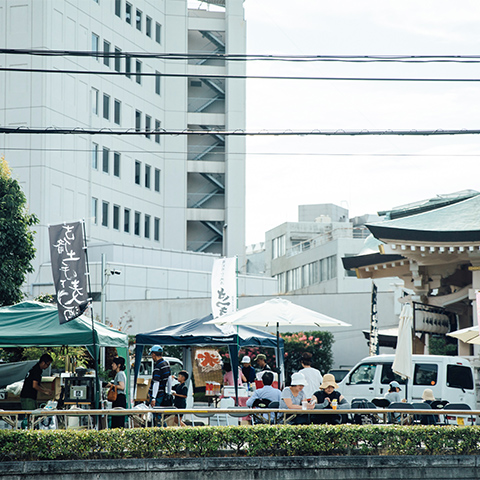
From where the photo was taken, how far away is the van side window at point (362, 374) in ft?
63.1

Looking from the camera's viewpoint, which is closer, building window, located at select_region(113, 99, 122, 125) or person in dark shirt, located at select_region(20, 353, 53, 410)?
person in dark shirt, located at select_region(20, 353, 53, 410)

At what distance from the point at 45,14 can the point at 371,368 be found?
35.8m

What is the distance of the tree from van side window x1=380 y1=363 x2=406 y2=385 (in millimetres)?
11925

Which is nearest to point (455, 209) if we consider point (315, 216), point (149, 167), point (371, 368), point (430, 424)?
point (371, 368)

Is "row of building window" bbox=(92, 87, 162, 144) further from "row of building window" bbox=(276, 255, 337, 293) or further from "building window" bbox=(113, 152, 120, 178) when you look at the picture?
"row of building window" bbox=(276, 255, 337, 293)

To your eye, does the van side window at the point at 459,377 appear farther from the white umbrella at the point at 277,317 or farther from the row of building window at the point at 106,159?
the row of building window at the point at 106,159

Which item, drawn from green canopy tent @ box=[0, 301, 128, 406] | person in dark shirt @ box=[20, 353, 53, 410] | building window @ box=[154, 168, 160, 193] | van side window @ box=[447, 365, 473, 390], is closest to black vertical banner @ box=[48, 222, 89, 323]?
green canopy tent @ box=[0, 301, 128, 406]

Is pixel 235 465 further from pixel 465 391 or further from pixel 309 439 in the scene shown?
pixel 465 391

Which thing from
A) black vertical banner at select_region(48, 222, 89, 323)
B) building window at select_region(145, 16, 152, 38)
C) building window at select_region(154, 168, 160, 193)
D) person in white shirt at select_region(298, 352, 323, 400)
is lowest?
person in white shirt at select_region(298, 352, 323, 400)

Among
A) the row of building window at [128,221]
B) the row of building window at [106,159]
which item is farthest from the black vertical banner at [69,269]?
the row of building window at [106,159]

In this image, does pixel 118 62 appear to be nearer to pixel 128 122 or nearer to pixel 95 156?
pixel 128 122

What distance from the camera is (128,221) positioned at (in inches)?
2127

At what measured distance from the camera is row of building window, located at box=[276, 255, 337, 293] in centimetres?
5809

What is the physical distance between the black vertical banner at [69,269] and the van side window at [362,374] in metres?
8.30
